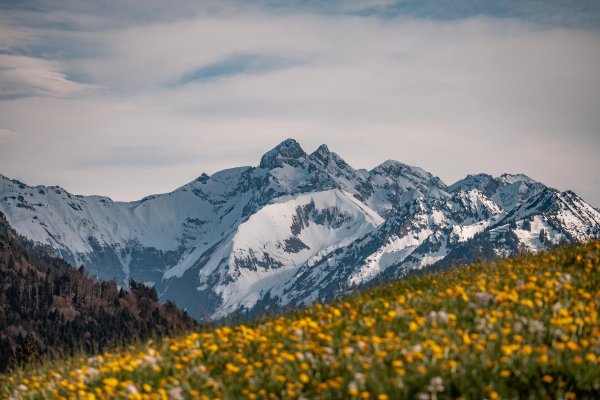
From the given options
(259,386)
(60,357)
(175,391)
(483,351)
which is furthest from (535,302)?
(60,357)

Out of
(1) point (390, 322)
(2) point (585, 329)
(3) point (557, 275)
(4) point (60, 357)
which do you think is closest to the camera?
(2) point (585, 329)

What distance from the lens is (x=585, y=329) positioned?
12.1 meters

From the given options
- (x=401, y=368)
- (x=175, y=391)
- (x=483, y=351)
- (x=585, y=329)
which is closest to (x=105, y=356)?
(x=175, y=391)

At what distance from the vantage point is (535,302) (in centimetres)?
1312

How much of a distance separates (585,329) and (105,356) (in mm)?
8495

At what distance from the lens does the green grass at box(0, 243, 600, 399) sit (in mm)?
10664

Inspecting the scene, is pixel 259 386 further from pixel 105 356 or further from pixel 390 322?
pixel 105 356

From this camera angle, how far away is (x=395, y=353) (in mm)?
11445

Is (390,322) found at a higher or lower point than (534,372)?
higher

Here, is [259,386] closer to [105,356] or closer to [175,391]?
[175,391]

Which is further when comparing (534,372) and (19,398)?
(19,398)

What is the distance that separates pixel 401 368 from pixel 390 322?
1969mm

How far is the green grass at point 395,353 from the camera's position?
10.7m

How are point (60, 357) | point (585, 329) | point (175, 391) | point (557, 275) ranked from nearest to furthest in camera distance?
point (175, 391) < point (585, 329) < point (557, 275) < point (60, 357)
